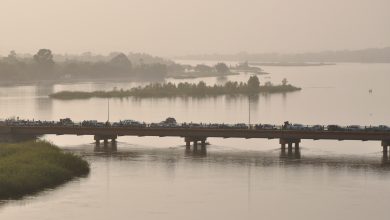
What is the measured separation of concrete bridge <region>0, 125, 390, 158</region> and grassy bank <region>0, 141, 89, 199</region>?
1365 cm

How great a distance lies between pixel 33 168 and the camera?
247ft

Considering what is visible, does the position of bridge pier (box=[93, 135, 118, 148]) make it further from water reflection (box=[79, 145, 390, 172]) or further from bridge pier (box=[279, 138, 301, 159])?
bridge pier (box=[279, 138, 301, 159])

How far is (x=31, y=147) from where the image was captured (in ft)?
283

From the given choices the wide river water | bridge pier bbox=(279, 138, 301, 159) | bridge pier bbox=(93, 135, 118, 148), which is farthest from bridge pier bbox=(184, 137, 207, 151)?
bridge pier bbox=(279, 138, 301, 159)

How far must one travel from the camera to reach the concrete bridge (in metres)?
93.9

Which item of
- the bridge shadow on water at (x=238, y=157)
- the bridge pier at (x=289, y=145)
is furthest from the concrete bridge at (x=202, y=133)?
the bridge shadow on water at (x=238, y=157)

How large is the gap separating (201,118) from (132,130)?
3828 centimetres

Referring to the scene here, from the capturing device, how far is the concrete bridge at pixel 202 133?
3696 inches

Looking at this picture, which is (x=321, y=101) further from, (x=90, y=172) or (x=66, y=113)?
(x=90, y=172)

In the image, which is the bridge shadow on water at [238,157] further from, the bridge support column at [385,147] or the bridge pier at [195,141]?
the bridge support column at [385,147]

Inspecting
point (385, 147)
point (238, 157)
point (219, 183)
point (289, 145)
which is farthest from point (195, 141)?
point (219, 183)

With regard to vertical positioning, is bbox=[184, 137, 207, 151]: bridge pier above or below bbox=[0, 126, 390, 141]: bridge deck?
below

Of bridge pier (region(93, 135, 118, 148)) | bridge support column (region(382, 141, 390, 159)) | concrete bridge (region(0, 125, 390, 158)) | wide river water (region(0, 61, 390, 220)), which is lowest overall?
wide river water (region(0, 61, 390, 220))

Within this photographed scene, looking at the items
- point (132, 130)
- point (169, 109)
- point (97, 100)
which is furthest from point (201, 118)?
point (97, 100)
